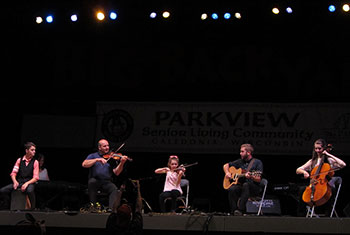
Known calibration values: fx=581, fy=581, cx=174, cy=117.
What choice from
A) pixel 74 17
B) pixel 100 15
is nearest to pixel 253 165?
pixel 100 15

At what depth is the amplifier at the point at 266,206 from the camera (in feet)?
30.8

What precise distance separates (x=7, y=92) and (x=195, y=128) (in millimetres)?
4100

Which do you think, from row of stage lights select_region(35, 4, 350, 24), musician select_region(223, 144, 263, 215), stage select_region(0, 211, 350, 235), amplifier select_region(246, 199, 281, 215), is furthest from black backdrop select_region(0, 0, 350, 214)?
stage select_region(0, 211, 350, 235)

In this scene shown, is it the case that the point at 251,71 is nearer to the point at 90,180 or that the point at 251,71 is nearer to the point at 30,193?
the point at 90,180

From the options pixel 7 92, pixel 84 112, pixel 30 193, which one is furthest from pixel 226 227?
pixel 7 92

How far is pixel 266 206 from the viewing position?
9.50 m

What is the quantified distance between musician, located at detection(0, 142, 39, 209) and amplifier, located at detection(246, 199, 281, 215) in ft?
11.3

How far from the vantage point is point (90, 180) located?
897cm

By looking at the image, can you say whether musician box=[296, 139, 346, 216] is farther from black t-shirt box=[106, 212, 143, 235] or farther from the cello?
black t-shirt box=[106, 212, 143, 235]

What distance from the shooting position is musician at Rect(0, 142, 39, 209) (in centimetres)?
909

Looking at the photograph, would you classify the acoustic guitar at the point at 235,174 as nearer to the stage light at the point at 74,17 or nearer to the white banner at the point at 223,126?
the white banner at the point at 223,126

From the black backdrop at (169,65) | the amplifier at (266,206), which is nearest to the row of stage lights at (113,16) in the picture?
the black backdrop at (169,65)

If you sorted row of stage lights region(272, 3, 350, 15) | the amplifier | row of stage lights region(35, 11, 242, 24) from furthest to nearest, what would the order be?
row of stage lights region(35, 11, 242, 24) → row of stage lights region(272, 3, 350, 15) → the amplifier

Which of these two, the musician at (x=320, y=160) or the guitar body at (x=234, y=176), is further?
the guitar body at (x=234, y=176)
